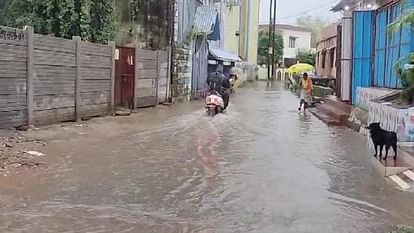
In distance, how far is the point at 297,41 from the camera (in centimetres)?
9038

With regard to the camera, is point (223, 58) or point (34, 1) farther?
point (223, 58)

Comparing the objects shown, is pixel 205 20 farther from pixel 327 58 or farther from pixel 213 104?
pixel 327 58

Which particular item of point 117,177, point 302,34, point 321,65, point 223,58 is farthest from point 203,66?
point 302,34

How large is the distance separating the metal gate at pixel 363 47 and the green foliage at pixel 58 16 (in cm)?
842

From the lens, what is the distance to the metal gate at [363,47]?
17.4m

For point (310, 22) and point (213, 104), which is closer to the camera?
point (213, 104)

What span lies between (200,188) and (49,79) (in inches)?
284

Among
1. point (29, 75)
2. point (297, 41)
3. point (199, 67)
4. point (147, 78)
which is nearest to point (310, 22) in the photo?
point (297, 41)

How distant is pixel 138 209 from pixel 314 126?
1130 centimetres

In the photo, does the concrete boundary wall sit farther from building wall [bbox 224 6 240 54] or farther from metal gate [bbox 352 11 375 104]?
building wall [bbox 224 6 240 54]

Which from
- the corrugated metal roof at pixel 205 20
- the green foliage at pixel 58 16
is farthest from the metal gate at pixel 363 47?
the corrugated metal roof at pixel 205 20

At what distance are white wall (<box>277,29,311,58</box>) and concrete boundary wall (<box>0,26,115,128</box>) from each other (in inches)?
2861

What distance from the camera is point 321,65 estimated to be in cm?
4725

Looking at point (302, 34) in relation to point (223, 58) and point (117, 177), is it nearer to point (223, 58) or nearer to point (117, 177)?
point (223, 58)
